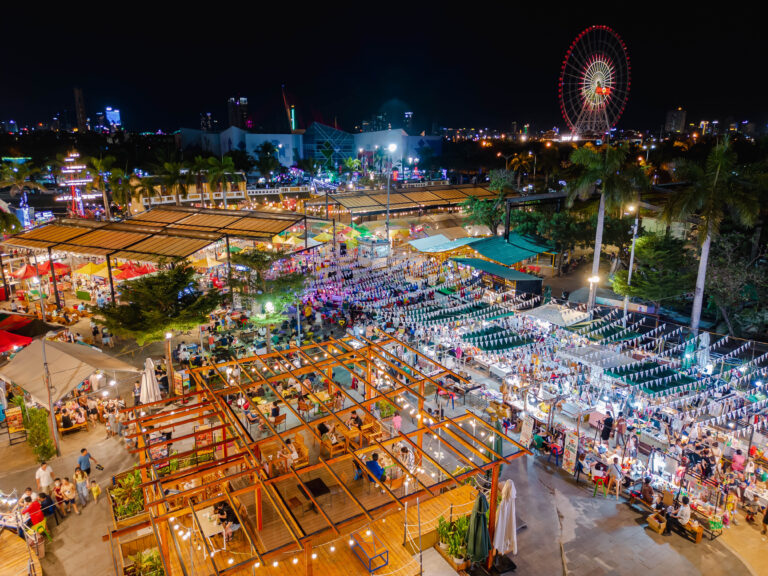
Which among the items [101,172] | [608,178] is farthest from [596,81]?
[101,172]

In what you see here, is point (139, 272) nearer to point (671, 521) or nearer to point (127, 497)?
point (127, 497)

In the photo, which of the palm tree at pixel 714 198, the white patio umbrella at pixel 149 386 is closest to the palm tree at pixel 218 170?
the white patio umbrella at pixel 149 386

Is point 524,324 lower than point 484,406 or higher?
higher

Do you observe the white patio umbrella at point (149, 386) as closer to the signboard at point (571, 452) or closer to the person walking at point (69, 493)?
the person walking at point (69, 493)

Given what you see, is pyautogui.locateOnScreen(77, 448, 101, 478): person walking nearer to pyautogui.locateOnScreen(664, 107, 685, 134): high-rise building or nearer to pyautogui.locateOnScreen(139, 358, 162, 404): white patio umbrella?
pyautogui.locateOnScreen(139, 358, 162, 404): white patio umbrella

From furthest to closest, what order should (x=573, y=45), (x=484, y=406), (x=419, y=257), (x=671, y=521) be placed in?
1. (x=419, y=257)
2. (x=573, y=45)
3. (x=484, y=406)
4. (x=671, y=521)

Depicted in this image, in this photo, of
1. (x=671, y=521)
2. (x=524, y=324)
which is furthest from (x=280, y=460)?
(x=524, y=324)

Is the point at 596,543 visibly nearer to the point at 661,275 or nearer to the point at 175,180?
the point at 661,275

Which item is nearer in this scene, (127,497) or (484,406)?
(127,497)
